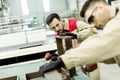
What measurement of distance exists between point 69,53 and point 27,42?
4.30m

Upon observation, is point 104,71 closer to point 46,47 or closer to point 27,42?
point 46,47

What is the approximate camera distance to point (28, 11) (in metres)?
11.2

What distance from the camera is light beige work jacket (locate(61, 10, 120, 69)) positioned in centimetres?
93

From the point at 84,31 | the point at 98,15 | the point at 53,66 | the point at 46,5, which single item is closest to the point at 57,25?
the point at 84,31

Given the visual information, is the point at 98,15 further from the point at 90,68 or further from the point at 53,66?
the point at 90,68

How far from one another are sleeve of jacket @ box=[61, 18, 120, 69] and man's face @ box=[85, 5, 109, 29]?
211 millimetres

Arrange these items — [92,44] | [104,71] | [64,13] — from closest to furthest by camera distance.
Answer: [92,44]
[104,71]
[64,13]

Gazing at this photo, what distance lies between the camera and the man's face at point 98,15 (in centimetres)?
116

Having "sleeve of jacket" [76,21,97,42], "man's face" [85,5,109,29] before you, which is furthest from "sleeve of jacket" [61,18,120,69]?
"sleeve of jacket" [76,21,97,42]

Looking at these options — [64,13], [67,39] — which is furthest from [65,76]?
[64,13]

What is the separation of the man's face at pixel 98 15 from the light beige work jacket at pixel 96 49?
21 centimetres

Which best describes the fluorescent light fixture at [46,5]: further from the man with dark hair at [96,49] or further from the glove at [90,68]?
the man with dark hair at [96,49]

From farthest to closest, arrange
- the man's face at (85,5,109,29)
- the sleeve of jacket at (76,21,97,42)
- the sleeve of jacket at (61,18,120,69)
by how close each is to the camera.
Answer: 1. the sleeve of jacket at (76,21,97,42)
2. the man's face at (85,5,109,29)
3. the sleeve of jacket at (61,18,120,69)

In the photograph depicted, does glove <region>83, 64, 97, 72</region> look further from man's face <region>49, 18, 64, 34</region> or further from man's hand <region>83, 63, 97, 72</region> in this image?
man's face <region>49, 18, 64, 34</region>
